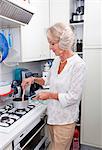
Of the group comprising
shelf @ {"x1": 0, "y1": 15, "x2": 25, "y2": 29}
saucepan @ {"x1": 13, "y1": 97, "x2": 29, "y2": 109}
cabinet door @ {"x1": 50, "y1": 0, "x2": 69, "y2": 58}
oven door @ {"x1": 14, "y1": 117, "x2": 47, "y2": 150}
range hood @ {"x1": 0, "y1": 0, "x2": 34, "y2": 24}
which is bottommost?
oven door @ {"x1": 14, "y1": 117, "x2": 47, "y2": 150}

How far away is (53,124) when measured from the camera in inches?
55.1

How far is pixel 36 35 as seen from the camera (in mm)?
1904

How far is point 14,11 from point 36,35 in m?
0.61

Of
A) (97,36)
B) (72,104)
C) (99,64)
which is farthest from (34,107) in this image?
(97,36)

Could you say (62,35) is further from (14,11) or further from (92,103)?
(92,103)

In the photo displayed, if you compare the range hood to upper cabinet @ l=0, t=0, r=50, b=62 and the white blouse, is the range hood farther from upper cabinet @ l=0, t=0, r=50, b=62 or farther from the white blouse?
the white blouse

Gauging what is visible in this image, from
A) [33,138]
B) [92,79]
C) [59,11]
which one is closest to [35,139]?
[33,138]

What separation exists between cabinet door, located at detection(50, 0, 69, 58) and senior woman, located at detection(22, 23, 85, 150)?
92 centimetres

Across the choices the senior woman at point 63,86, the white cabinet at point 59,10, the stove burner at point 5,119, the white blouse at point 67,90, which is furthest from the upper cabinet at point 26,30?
the stove burner at point 5,119

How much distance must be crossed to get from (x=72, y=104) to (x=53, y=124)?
224 mm

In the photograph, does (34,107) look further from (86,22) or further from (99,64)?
(86,22)

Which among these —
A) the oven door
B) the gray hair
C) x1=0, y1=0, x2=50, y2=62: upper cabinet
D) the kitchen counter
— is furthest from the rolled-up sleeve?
x1=0, y1=0, x2=50, y2=62: upper cabinet

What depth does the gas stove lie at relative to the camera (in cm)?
126

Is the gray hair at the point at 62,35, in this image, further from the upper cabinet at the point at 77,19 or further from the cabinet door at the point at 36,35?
the upper cabinet at the point at 77,19
